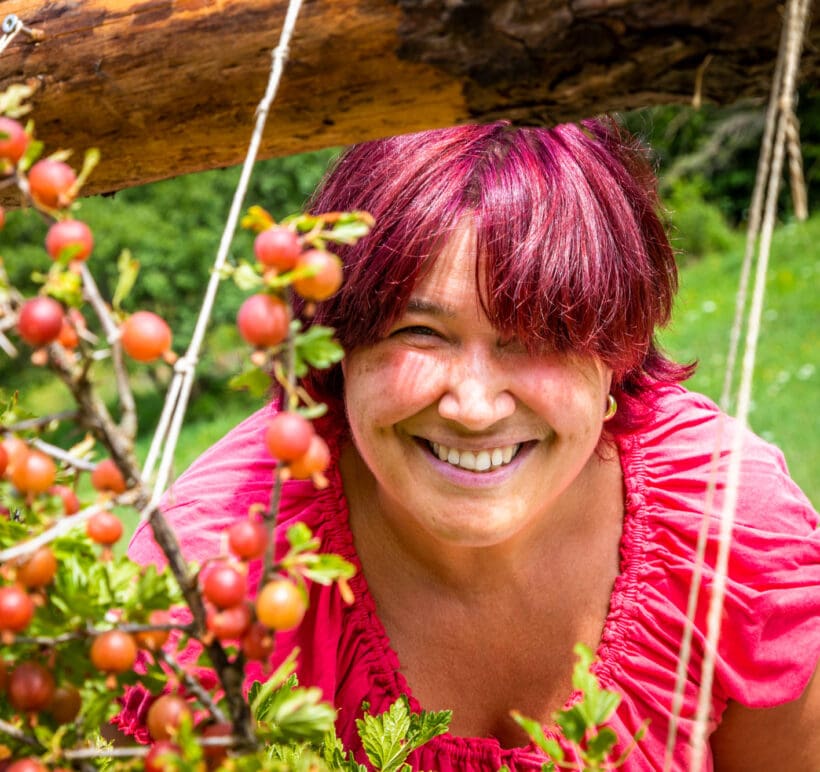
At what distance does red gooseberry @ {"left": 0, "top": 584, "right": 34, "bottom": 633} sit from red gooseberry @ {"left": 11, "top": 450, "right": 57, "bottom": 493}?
0.24 feet

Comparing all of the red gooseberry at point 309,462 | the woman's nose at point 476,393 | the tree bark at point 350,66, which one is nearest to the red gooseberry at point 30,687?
the red gooseberry at point 309,462

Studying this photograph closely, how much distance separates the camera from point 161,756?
2.40ft

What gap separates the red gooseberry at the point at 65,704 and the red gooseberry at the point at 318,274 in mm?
363

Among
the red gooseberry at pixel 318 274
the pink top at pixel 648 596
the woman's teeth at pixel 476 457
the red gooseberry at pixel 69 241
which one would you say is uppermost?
the red gooseberry at pixel 69 241

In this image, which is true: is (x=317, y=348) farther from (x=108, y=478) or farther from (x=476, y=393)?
(x=476, y=393)

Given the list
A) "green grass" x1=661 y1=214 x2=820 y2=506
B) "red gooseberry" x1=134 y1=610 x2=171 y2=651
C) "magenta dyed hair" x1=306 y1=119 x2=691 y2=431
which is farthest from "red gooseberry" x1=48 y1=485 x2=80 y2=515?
"green grass" x1=661 y1=214 x2=820 y2=506

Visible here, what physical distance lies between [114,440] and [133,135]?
0.45 metres

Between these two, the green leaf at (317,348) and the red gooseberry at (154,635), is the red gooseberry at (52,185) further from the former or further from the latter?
the red gooseberry at (154,635)

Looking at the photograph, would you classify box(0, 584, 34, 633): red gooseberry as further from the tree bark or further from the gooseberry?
the tree bark

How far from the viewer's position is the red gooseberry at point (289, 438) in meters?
0.75

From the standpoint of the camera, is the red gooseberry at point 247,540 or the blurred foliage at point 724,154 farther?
the blurred foliage at point 724,154

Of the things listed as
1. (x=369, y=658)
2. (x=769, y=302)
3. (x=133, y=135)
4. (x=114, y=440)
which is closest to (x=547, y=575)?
(x=369, y=658)

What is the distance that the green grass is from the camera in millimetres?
5824

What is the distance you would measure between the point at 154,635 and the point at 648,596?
126 centimetres
